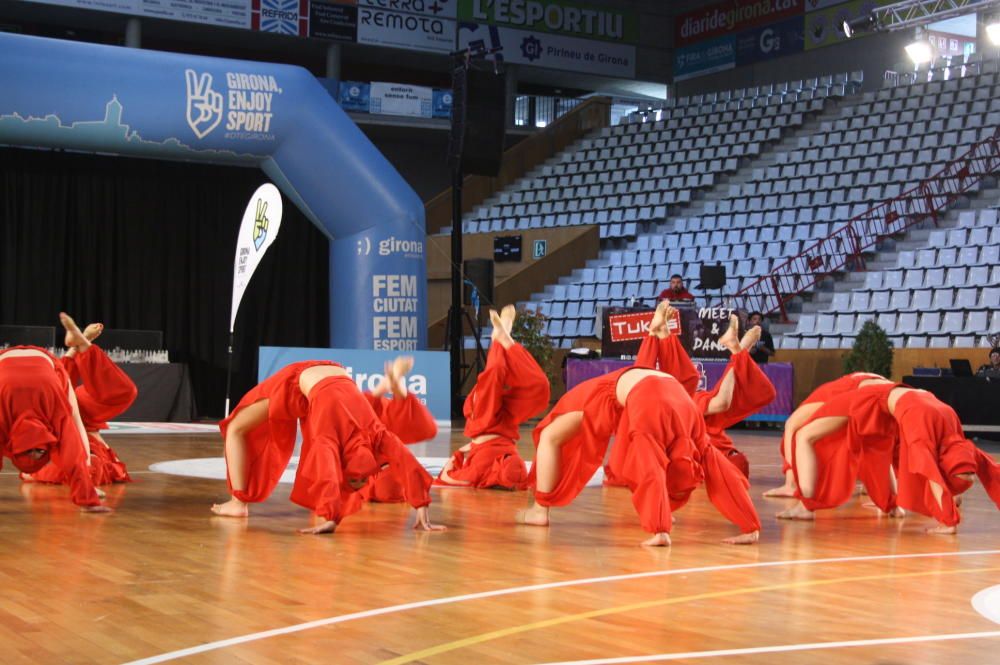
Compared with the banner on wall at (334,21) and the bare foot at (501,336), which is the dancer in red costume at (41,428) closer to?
the bare foot at (501,336)

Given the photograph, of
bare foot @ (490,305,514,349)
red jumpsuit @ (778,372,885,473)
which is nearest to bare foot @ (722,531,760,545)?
red jumpsuit @ (778,372,885,473)

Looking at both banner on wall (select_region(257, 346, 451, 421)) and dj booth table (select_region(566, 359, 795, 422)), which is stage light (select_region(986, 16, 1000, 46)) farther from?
banner on wall (select_region(257, 346, 451, 421))

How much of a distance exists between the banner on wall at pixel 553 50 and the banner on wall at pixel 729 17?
1.40 meters

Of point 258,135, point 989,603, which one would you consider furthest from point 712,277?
point 989,603

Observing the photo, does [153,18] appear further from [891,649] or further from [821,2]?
[891,649]

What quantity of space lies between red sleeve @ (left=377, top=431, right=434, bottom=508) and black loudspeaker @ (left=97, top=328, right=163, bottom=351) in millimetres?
9816

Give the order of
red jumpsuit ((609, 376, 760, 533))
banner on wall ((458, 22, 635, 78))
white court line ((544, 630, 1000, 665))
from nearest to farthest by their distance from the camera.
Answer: white court line ((544, 630, 1000, 665)) < red jumpsuit ((609, 376, 760, 533)) < banner on wall ((458, 22, 635, 78))

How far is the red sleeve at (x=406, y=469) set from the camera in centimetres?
600

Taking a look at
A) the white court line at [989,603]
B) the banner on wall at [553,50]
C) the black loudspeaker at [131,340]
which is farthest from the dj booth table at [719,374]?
the banner on wall at [553,50]

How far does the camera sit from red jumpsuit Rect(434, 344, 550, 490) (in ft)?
26.9

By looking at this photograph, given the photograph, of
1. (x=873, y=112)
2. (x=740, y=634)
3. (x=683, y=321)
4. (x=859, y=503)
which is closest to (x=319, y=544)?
(x=740, y=634)

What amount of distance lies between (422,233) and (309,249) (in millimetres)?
3404

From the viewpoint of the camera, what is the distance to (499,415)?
836 centimetres

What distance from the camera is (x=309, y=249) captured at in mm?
→ 17266
